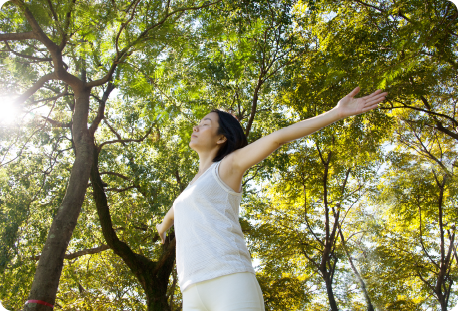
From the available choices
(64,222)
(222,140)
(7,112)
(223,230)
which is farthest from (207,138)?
(7,112)

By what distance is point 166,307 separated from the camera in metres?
8.95

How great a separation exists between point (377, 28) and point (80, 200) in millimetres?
6522

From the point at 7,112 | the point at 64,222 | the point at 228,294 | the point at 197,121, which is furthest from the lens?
the point at 197,121

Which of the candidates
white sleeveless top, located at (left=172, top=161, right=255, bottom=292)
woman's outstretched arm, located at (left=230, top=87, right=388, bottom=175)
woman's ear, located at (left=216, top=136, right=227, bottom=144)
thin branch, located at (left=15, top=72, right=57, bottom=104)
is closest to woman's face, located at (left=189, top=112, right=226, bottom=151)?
woman's ear, located at (left=216, top=136, right=227, bottom=144)

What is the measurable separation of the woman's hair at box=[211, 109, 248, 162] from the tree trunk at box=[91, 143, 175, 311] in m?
7.12

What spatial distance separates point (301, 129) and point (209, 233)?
2.07 ft

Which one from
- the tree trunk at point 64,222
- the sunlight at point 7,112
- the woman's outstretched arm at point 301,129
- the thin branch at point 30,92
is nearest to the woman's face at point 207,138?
the woman's outstretched arm at point 301,129

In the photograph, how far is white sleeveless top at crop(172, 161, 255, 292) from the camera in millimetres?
1441

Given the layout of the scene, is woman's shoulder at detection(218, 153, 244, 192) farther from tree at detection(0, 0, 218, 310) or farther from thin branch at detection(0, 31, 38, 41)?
thin branch at detection(0, 31, 38, 41)

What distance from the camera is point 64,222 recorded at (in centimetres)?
549

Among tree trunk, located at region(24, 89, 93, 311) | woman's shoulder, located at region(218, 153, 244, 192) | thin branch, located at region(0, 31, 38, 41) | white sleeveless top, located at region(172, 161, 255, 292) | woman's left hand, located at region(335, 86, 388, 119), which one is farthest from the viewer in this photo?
thin branch, located at region(0, 31, 38, 41)

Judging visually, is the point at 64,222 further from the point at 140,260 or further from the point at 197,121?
the point at 140,260

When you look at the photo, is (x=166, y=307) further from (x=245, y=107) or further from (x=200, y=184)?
(x=200, y=184)

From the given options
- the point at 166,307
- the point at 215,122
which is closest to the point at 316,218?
the point at 166,307
